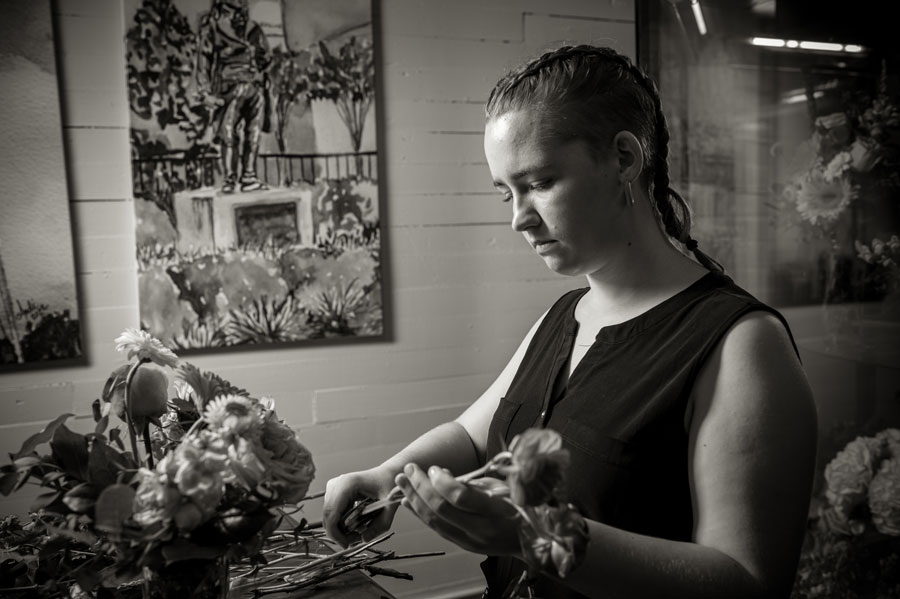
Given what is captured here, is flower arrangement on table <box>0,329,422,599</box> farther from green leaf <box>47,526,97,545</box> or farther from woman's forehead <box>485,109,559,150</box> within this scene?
woman's forehead <box>485,109,559,150</box>

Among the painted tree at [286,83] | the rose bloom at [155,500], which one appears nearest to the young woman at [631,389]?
the rose bloom at [155,500]

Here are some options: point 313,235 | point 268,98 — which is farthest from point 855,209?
point 268,98

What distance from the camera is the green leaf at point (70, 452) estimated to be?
0.76 meters

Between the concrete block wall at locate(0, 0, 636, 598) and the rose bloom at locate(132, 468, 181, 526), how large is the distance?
4.28ft

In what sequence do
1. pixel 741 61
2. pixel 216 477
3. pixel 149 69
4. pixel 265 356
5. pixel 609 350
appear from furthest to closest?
1. pixel 741 61
2. pixel 265 356
3. pixel 149 69
4. pixel 609 350
5. pixel 216 477

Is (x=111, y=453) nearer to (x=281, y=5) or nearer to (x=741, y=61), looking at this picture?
(x=281, y=5)

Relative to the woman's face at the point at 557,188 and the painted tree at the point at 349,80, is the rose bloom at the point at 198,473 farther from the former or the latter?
the painted tree at the point at 349,80

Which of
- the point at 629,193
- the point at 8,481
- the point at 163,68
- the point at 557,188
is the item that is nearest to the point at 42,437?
the point at 8,481

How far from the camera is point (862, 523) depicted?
6.21 feet

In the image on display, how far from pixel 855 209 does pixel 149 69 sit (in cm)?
201

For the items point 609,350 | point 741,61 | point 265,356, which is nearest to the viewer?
point 609,350

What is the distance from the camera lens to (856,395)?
82.7 inches

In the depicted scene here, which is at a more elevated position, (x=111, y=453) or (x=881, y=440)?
(x=111, y=453)

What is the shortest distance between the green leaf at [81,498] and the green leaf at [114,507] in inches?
2.2
